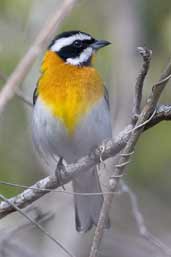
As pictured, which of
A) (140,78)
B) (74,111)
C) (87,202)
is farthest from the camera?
(87,202)

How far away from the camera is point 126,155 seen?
2.99m

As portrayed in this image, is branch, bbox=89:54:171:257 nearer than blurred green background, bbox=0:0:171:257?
Yes

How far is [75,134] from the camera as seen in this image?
14.0 feet

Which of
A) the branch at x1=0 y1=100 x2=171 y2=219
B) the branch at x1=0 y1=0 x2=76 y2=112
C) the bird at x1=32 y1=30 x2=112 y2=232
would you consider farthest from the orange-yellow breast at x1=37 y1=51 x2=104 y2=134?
the branch at x1=0 y1=0 x2=76 y2=112

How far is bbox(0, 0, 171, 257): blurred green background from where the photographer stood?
572cm

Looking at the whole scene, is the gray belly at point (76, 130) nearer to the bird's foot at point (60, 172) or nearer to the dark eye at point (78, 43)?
the bird's foot at point (60, 172)

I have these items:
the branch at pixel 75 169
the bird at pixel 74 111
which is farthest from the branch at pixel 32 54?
the bird at pixel 74 111

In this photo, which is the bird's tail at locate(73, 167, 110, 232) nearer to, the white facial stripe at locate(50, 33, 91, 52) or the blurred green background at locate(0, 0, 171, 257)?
the white facial stripe at locate(50, 33, 91, 52)

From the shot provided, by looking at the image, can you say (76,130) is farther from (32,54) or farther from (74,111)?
(32,54)

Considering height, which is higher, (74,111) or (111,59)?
(74,111)

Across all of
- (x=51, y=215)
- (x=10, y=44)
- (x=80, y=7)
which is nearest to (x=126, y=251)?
(x=51, y=215)

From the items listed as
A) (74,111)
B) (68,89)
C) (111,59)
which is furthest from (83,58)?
(111,59)

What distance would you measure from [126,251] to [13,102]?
7.01ft

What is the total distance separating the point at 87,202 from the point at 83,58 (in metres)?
0.96
